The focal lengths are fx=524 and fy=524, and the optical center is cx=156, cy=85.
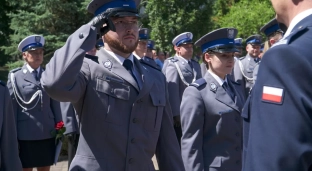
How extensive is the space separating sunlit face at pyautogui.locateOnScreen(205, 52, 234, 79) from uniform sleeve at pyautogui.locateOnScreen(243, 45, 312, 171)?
2947 mm

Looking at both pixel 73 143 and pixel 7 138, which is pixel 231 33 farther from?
pixel 73 143

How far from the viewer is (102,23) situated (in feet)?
10.3

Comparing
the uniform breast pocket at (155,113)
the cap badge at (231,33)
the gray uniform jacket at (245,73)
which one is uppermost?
the cap badge at (231,33)

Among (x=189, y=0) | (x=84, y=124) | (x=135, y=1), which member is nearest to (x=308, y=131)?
(x=84, y=124)

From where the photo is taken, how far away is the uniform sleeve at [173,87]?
28.6 feet

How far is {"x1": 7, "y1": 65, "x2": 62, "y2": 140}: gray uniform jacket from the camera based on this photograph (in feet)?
23.5

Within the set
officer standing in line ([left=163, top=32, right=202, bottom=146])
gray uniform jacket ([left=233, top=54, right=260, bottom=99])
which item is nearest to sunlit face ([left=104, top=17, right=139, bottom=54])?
officer standing in line ([left=163, top=32, right=202, bottom=146])

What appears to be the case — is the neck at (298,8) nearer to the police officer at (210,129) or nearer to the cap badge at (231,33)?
the police officer at (210,129)

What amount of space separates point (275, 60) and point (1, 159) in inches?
95.9

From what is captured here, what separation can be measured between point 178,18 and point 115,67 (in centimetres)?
1352

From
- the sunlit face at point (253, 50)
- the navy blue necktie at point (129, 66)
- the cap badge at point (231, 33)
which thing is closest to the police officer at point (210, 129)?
the cap badge at point (231, 33)

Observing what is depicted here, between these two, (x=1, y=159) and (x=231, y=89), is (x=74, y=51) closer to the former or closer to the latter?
(x=1, y=159)

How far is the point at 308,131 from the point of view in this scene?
164 cm

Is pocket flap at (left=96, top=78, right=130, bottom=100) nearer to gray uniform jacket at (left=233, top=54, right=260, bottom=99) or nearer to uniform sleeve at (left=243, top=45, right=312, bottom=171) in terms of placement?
uniform sleeve at (left=243, top=45, right=312, bottom=171)
